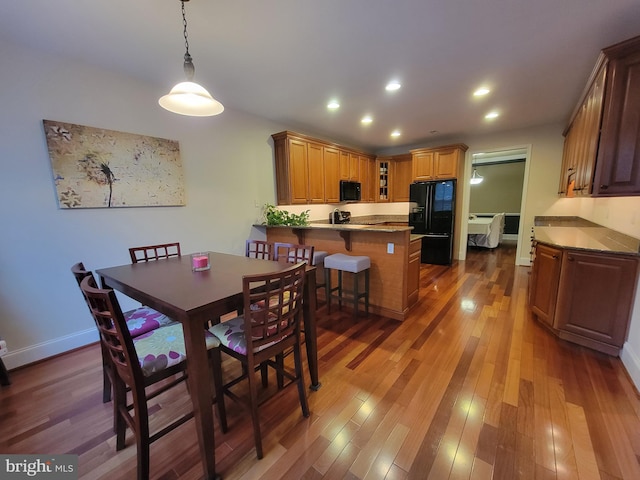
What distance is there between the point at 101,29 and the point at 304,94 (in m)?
1.89

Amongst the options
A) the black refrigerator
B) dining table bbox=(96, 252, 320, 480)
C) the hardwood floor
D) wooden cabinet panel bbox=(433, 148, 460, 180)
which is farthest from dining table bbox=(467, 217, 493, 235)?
dining table bbox=(96, 252, 320, 480)

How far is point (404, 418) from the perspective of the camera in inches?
64.4

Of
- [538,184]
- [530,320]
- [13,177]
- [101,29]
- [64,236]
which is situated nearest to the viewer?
[101,29]

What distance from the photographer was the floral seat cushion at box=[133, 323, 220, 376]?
130 centimetres

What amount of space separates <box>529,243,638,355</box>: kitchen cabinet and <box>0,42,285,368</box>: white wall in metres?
3.92

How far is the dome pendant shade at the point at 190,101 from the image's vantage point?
1641 millimetres

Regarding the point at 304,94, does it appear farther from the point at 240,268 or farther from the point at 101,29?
the point at 240,268

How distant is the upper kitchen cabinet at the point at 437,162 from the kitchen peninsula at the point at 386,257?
2704 millimetres

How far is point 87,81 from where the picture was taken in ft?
7.90

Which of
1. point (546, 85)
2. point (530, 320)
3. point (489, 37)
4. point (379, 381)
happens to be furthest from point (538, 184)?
point (379, 381)

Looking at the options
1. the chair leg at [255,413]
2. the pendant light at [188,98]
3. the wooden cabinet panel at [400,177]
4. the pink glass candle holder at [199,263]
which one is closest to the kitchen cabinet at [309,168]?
the wooden cabinet panel at [400,177]

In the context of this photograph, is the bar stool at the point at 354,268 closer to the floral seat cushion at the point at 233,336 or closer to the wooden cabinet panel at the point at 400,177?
the floral seat cushion at the point at 233,336

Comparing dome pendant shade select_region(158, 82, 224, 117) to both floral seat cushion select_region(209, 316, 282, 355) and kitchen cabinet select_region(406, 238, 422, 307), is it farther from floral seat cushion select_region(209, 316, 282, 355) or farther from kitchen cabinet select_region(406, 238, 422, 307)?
kitchen cabinet select_region(406, 238, 422, 307)

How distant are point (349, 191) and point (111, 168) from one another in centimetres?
380
